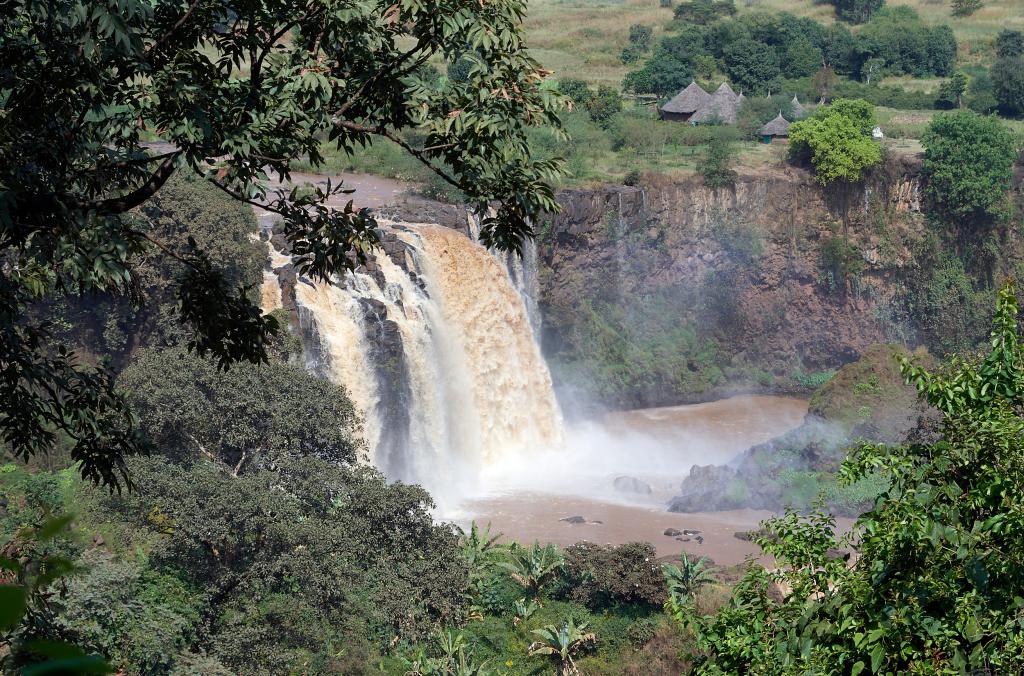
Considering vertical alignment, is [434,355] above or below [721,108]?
below

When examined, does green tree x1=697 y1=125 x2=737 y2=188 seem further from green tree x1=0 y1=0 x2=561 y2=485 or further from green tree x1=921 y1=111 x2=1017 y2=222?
green tree x1=0 y1=0 x2=561 y2=485

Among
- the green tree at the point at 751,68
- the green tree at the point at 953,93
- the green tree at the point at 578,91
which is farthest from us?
the green tree at the point at 751,68

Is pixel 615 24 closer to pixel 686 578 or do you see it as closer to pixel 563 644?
pixel 686 578

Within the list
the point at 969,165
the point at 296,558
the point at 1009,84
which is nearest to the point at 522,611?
the point at 296,558

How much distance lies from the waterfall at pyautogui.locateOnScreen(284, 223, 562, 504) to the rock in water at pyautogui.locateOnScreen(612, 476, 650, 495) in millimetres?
3517

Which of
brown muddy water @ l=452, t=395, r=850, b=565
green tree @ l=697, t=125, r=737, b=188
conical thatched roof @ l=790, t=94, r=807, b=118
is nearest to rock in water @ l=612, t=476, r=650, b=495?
brown muddy water @ l=452, t=395, r=850, b=565

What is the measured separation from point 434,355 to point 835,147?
21494mm

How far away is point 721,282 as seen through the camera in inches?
1822

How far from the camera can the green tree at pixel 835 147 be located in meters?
46.6

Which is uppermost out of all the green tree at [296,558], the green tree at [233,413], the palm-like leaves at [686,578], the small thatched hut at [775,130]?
the small thatched hut at [775,130]

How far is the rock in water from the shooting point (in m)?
33.6

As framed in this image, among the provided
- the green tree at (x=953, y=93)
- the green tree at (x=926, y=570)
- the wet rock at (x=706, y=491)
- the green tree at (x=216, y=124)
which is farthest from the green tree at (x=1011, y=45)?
the green tree at (x=216, y=124)

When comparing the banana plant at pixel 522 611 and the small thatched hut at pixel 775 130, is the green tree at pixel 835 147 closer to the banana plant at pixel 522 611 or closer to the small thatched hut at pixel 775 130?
the small thatched hut at pixel 775 130

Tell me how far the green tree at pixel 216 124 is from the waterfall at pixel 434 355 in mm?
20225
